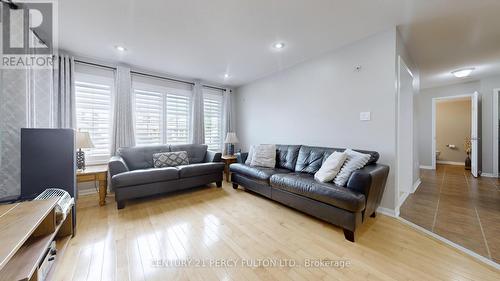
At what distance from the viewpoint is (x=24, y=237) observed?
1.05 m

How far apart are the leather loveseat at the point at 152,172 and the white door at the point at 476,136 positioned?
230 inches

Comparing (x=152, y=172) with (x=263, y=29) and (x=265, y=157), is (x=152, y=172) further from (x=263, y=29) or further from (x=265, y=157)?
(x=263, y=29)

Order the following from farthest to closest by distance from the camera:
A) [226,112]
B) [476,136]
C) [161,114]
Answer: [226,112], [476,136], [161,114]

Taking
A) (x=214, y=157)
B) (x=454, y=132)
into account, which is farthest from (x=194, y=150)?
(x=454, y=132)

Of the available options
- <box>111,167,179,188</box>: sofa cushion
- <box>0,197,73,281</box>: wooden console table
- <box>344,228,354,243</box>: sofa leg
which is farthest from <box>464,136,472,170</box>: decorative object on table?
<box>0,197,73,281</box>: wooden console table

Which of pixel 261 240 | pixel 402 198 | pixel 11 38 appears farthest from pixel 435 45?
pixel 11 38

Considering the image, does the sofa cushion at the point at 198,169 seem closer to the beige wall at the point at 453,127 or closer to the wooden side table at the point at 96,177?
the wooden side table at the point at 96,177

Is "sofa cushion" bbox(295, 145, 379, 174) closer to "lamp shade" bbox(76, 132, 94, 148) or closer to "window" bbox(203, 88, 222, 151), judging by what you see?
"window" bbox(203, 88, 222, 151)

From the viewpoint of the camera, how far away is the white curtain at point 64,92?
2918 mm

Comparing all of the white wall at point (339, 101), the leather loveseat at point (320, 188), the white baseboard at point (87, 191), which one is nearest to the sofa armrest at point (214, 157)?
the leather loveseat at point (320, 188)

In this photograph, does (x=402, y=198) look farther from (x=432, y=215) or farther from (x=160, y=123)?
(x=160, y=123)

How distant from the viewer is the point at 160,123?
4.09 meters

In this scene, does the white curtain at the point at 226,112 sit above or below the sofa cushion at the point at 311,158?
above

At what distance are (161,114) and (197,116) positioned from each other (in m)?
0.79
